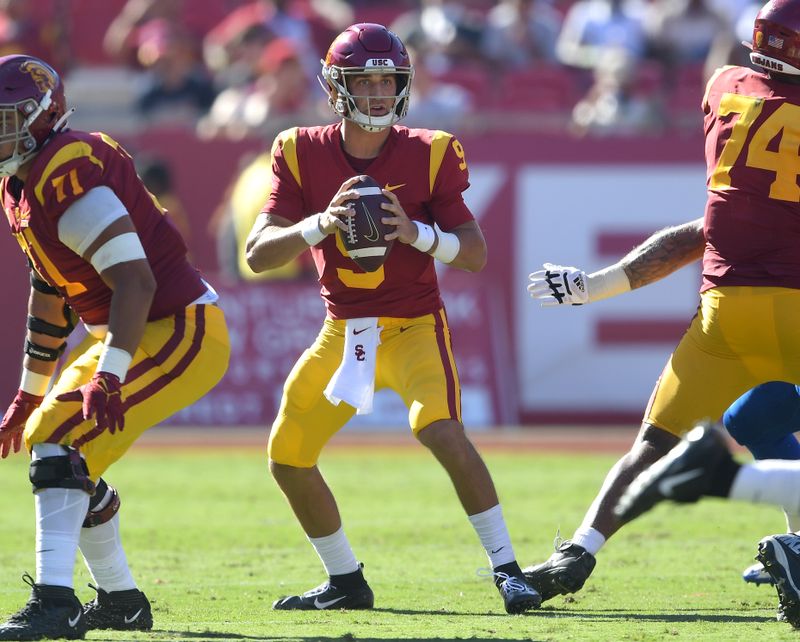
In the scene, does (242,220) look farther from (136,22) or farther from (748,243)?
(748,243)

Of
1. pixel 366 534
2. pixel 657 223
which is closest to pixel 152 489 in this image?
pixel 366 534

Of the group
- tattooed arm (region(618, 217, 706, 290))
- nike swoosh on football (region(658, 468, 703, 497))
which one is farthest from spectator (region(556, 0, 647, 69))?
nike swoosh on football (region(658, 468, 703, 497))

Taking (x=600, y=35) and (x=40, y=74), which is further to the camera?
(x=600, y=35)

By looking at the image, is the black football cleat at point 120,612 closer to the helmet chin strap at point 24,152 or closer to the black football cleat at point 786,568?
the helmet chin strap at point 24,152

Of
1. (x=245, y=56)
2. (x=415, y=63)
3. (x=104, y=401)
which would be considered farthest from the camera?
(x=245, y=56)

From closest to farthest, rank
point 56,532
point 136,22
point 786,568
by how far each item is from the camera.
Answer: point 56,532 → point 786,568 → point 136,22

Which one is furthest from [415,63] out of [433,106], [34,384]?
[34,384]

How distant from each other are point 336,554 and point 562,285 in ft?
4.58

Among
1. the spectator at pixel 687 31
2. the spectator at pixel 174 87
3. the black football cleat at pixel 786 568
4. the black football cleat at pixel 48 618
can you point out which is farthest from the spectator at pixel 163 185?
→ the black football cleat at pixel 786 568

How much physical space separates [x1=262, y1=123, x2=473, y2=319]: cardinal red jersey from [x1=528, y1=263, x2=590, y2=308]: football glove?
405 mm

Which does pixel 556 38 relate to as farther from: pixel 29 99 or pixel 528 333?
pixel 29 99

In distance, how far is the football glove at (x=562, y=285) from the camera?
5.89 metres

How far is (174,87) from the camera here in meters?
14.3

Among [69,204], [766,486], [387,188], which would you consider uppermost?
[69,204]
